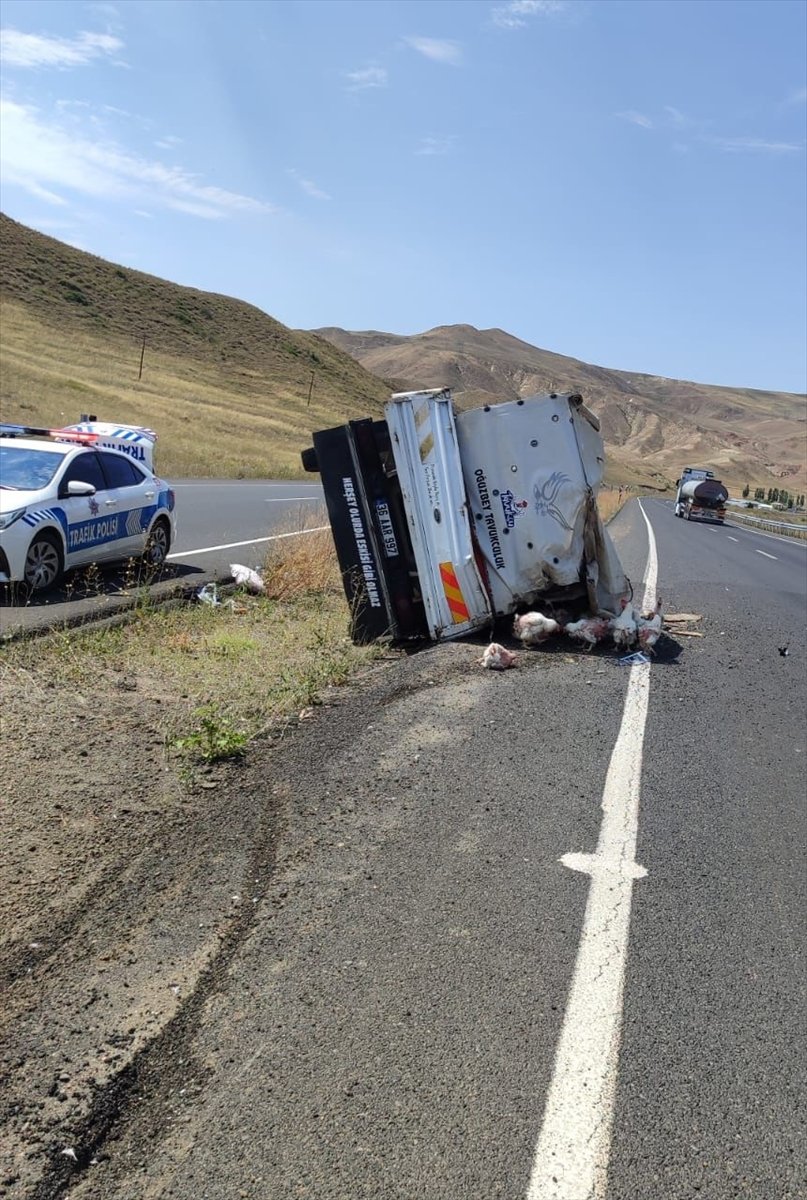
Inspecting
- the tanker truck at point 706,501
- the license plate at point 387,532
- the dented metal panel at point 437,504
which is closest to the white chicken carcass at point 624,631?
the dented metal panel at point 437,504

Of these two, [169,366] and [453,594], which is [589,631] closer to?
[453,594]

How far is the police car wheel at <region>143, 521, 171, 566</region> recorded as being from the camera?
467 inches

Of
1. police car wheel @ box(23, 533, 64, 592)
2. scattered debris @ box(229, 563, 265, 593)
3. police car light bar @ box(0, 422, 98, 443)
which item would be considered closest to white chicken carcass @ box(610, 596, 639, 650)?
scattered debris @ box(229, 563, 265, 593)

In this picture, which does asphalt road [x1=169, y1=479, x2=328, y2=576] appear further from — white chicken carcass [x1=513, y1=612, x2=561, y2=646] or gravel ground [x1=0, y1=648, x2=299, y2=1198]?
gravel ground [x1=0, y1=648, x2=299, y2=1198]

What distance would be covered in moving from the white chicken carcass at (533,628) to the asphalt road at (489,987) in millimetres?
2303

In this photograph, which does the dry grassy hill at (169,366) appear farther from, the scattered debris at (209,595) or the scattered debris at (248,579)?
the scattered debris at (209,595)

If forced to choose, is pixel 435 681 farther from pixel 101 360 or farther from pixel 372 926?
pixel 101 360

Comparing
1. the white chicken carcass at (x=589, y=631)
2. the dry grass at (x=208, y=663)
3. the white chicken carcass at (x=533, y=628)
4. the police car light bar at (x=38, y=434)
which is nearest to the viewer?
the dry grass at (x=208, y=663)

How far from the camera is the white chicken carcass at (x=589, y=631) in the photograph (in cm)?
883

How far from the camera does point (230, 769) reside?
17.7ft

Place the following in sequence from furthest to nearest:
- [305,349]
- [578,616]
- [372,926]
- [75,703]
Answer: [305,349] → [578,616] → [75,703] → [372,926]

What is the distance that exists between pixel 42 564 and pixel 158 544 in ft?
7.92

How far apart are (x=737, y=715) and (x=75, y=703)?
455cm

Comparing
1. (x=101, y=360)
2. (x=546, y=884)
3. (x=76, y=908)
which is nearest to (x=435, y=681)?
(x=546, y=884)
